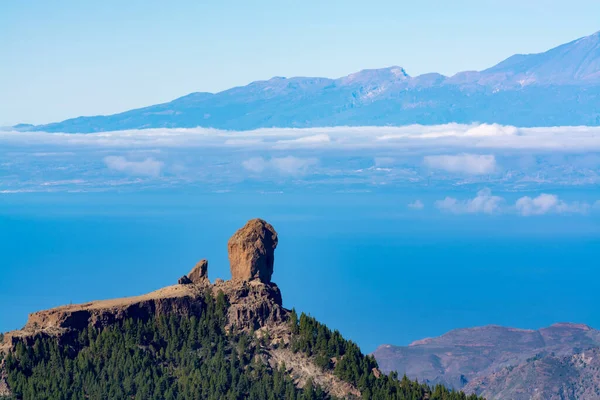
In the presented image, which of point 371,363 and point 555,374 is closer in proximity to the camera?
point 371,363

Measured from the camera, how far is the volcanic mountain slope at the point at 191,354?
73250 mm

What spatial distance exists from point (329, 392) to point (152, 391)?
1050 centimetres

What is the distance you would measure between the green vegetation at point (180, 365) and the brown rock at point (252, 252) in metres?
5.31

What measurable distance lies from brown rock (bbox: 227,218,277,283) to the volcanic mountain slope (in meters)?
2.30

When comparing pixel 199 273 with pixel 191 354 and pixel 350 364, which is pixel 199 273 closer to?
pixel 191 354

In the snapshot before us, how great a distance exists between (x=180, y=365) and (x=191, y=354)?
3.58ft

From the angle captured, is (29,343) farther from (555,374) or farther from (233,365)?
(555,374)

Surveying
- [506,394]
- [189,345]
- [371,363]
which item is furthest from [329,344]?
[506,394]

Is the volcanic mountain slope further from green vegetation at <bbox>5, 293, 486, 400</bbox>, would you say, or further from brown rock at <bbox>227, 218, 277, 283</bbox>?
brown rock at <bbox>227, 218, 277, 283</bbox>

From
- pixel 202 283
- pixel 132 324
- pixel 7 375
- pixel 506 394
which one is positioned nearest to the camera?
pixel 7 375

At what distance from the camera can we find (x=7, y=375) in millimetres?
72750

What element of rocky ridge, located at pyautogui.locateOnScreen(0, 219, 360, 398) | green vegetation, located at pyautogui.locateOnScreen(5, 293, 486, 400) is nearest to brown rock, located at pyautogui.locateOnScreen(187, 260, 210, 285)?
rocky ridge, located at pyautogui.locateOnScreen(0, 219, 360, 398)

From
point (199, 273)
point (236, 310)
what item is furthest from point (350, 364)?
point (199, 273)

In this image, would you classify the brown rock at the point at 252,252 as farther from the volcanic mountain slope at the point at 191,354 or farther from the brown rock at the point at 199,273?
the volcanic mountain slope at the point at 191,354
